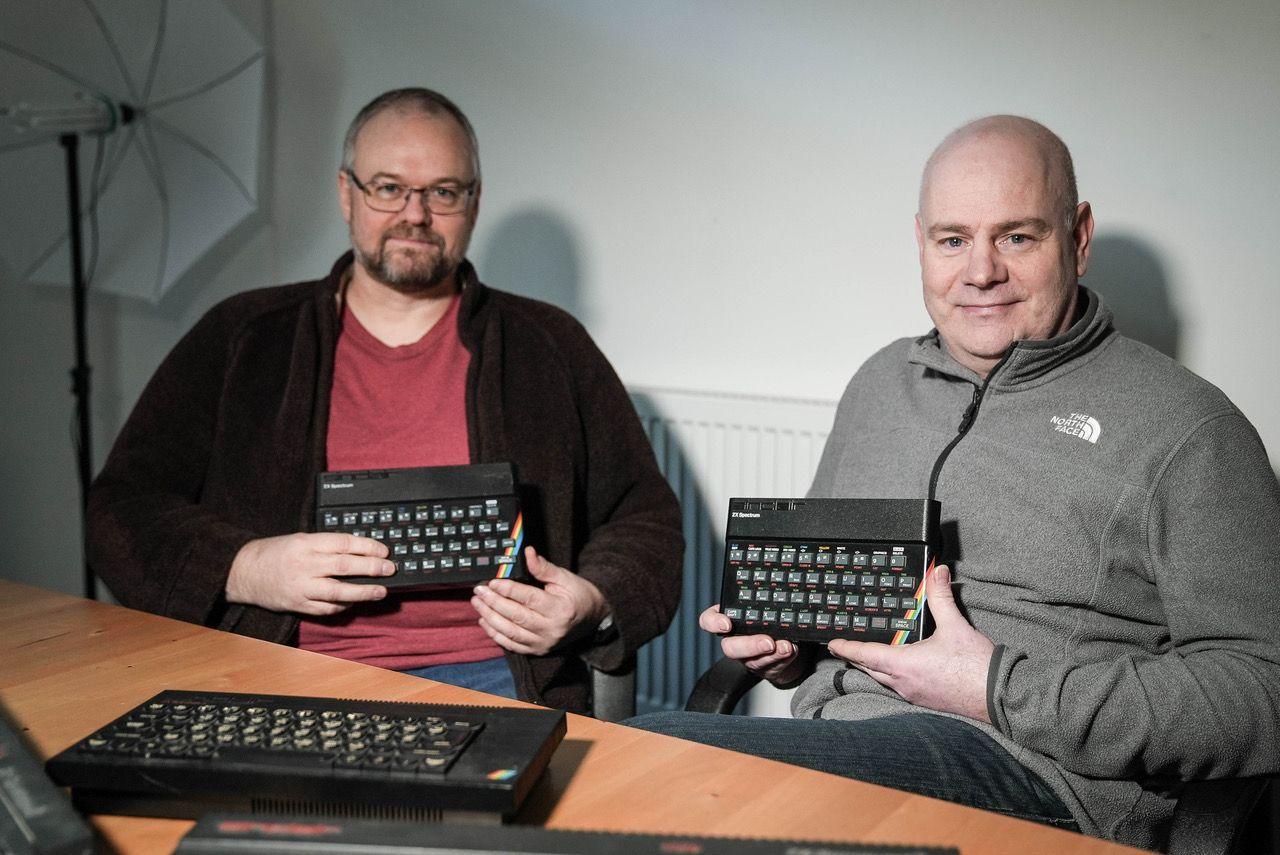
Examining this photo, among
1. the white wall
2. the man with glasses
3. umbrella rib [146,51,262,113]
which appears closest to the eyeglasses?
the man with glasses

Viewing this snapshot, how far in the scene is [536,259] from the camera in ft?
9.62

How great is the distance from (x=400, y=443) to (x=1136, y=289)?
49.8 inches

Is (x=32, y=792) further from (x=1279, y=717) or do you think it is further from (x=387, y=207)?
(x=387, y=207)

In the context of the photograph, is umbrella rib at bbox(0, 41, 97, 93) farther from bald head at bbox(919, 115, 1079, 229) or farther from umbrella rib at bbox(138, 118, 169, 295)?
bald head at bbox(919, 115, 1079, 229)

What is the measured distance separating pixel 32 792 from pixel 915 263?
1.85 m

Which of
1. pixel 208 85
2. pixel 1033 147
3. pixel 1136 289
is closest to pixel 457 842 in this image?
pixel 1033 147

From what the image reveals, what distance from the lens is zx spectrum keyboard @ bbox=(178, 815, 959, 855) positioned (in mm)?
721

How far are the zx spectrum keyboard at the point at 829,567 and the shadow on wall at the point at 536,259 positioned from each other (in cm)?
142

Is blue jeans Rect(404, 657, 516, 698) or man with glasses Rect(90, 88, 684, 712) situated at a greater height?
man with glasses Rect(90, 88, 684, 712)

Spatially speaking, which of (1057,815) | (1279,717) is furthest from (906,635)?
(1279,717)

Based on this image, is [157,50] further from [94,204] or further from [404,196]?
[404,196]

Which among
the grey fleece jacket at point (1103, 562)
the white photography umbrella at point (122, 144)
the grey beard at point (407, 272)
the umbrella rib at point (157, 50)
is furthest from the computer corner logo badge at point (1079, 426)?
the umbrella rib at point (157, 50)

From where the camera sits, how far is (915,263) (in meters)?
2.32

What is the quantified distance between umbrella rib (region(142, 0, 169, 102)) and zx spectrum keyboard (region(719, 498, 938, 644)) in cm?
220
